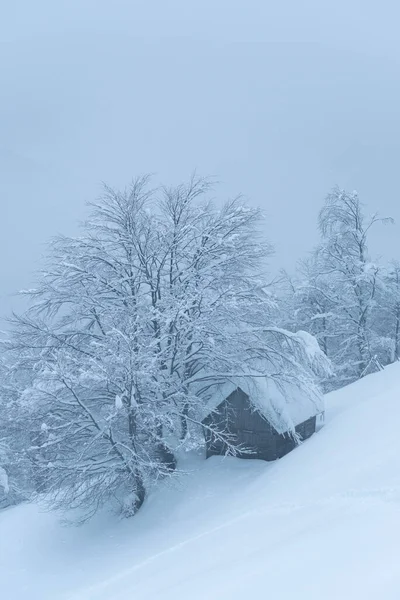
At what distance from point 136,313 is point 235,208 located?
4.64 metres

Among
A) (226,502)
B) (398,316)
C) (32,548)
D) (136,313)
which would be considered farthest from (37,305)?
(398,316)

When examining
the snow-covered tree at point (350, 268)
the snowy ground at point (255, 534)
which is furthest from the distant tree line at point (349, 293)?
the snowy ground at point (255, 534)

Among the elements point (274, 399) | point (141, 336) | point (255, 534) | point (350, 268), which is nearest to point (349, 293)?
point (350, 268)

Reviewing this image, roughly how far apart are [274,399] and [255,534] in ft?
23.2

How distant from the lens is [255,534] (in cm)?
828

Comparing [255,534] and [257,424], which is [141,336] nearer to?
[257,424]

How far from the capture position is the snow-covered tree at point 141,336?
1312 centimetres

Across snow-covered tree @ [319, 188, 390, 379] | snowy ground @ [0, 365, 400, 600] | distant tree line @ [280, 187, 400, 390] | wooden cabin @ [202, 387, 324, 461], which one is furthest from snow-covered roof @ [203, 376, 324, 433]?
snow-covered tree @ [319, 188, 390, 379]

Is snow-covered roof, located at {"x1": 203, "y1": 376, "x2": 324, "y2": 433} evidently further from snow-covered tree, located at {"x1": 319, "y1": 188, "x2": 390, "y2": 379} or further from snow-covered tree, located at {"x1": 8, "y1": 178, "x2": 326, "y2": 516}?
snow-covered tree, located at {"x1": 319, "y1": 188, "x2": 390, "y2": 379}

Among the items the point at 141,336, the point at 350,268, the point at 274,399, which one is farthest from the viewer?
the point at 350,268

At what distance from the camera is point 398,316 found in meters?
26.2

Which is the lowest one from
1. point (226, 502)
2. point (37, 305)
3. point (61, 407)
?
point (226, 502)

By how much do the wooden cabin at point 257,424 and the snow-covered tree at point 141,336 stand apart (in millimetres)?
653

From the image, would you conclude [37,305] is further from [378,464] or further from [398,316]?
[398,316]
